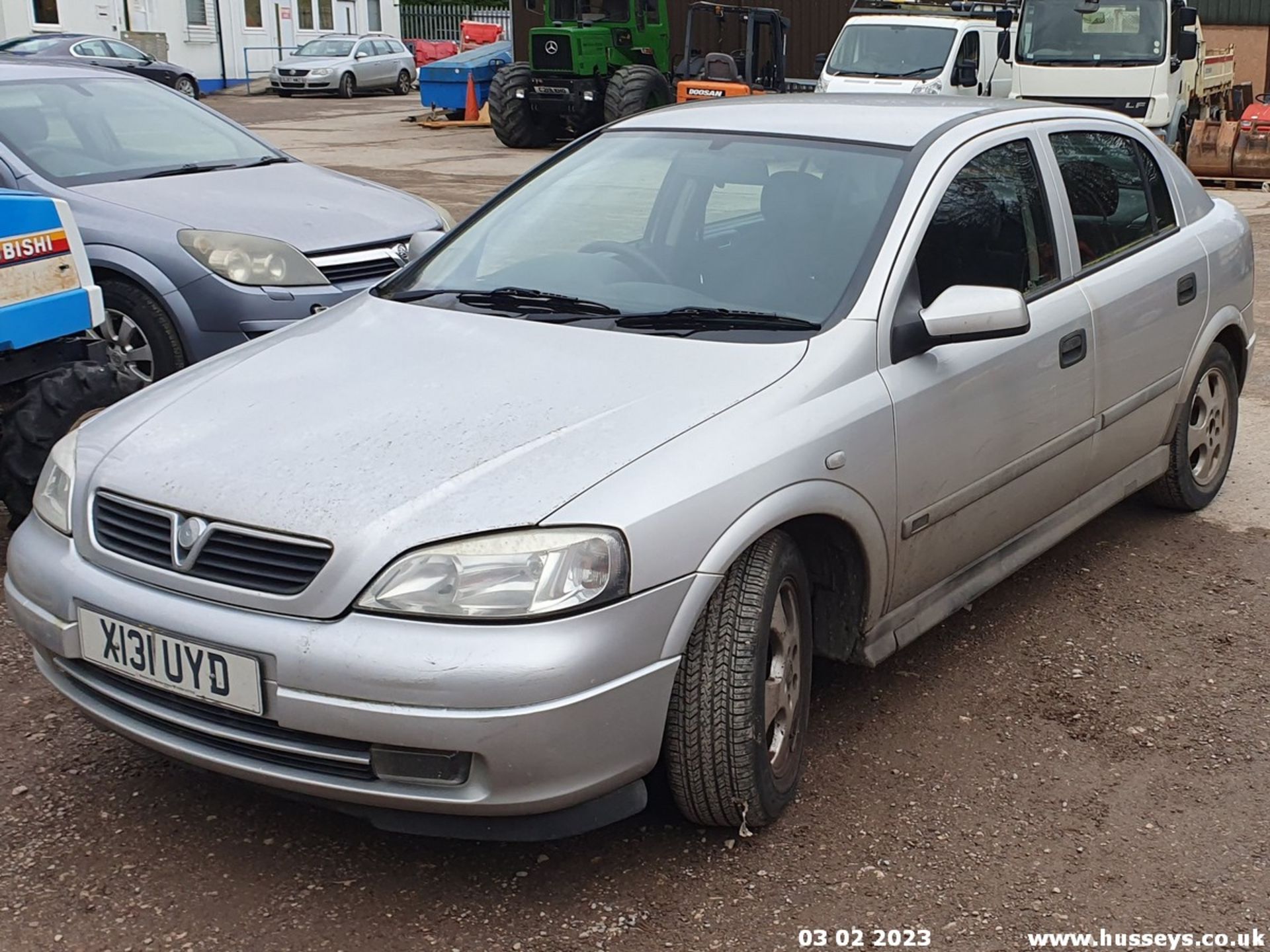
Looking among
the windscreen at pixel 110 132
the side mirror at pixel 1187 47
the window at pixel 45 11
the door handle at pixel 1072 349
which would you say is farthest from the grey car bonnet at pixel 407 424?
the window at pixel 45 11

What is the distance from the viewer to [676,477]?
295cm

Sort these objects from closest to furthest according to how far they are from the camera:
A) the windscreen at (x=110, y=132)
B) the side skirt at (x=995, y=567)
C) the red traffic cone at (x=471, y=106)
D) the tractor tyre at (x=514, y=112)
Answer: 1. the side skirt at (x=995, y=567)
2. the windscreen at (x=110, y=132)
3. the tractor tyre at (x=514, y=112)
4. the red traffic cone at (x=471, y=106)

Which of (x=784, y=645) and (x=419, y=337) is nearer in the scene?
(x=784, y=645)

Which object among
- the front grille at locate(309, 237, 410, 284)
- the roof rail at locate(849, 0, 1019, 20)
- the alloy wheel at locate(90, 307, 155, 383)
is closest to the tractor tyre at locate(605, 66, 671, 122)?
the roof rail at locate(849, 0, 1019, 20)

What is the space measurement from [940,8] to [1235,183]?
5.64 m

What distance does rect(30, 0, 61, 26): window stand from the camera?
108ft

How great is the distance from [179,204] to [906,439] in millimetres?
4063

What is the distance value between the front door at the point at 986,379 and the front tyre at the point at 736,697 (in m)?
0.51

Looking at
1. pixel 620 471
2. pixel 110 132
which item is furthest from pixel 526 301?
pixel 110 132

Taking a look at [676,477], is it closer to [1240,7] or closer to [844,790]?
[844,790]

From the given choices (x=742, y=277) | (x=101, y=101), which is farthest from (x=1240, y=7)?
(x=742, y=277)

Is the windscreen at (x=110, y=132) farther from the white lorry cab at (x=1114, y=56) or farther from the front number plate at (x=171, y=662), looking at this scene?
the white lorry cab at (x=1114, y=56)

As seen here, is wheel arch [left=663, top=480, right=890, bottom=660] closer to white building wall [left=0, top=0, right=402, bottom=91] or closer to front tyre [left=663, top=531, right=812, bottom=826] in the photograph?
front tyre [left=663, top=531, right=812, bottom=826]

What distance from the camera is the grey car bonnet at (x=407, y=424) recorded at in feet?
9.36
